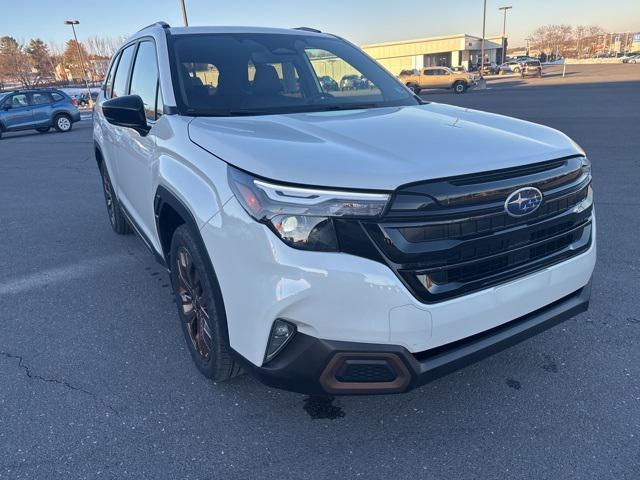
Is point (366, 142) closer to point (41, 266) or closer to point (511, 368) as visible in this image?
point (511, 368)

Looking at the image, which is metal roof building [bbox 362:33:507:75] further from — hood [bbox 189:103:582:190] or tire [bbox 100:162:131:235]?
hood [bbox 189:103:582:190]

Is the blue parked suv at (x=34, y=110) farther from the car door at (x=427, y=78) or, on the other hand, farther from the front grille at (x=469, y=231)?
the car door at (x=427, y=78)

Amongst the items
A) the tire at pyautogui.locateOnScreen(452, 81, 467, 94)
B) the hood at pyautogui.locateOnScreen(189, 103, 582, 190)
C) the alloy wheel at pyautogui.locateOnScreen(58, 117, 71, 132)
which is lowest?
the tire at pyautogui.locateOnScreen(452, 81, 467, 94)

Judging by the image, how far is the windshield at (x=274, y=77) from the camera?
9.83ft

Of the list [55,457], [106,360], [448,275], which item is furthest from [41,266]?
[448,275]

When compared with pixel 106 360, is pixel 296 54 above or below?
above

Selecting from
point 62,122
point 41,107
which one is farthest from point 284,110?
point 62,122

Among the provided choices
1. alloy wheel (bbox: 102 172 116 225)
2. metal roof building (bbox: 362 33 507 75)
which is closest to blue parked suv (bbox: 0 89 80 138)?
alloy wheel (bbox: 102 172 116 225)

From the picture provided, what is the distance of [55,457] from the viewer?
7.46 ft

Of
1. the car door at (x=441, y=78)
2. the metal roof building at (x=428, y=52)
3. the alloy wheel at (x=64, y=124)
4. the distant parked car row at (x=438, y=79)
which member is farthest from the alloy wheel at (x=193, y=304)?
the metal roof building at (x=428, y=52)

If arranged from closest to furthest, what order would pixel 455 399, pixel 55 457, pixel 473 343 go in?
pixel 473 343
pixel 55 457
pixel 455 399

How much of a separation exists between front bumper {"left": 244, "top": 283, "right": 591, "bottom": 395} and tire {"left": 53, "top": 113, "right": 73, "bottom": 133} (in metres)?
19.9

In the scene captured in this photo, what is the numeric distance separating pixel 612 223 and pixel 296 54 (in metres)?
3.75

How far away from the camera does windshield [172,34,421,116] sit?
2996mm
